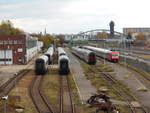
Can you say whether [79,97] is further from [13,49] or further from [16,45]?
[16,45]

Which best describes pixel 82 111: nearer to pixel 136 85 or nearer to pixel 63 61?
pixel 136 85

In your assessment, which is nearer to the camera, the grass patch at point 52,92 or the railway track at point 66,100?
the railway track at point 66,100

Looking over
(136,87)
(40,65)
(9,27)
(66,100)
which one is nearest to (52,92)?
(66,100)

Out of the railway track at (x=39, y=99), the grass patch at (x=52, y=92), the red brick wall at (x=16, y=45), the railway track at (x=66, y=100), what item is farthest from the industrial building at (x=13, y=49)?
the railway track at (x=66, y=100)

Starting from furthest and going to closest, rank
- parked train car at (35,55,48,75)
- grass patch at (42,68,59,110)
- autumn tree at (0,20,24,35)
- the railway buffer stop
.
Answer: autumn tree at (0,20,24,35), parked train car at (35,55,48,75), grass patch at (42,68,59,110), the railway buffer stop

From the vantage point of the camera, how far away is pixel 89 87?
30.8m

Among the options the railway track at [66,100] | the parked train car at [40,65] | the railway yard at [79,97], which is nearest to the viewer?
the railway yard at [79,97]

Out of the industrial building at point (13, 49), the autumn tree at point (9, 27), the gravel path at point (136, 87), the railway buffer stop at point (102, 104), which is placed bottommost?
the gravel path at point (136, 87)

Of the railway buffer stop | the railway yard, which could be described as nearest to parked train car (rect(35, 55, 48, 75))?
the railway yard

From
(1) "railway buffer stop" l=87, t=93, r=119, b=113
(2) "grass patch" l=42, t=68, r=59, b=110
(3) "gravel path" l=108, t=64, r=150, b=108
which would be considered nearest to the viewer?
(1) "railway buffer stop" l=87, t=93, r=119, b=113

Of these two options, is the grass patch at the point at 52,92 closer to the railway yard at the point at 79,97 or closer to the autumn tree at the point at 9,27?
the railway yard at the point at 79,97

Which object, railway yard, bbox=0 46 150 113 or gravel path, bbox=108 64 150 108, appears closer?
railway yard, bbox=0 46 150 113

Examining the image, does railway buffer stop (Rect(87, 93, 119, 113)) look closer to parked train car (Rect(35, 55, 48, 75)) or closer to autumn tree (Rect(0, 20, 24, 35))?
parked train car (Rect(35, 55, 48, 75))

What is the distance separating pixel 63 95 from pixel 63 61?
14105mm
